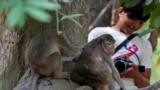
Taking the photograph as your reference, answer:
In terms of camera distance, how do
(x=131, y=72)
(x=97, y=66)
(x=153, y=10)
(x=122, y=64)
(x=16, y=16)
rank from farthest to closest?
(x=131, y=72), (x=122, y=64), (x=97, y=66), (x=153, y=10), (x=16, y=16)

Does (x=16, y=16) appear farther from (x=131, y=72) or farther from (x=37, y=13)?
(x=131, y=72)

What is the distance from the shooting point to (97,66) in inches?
116

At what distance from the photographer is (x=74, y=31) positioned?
9.84ft

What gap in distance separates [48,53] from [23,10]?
239cm

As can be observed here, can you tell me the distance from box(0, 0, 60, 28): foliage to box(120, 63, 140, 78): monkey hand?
106 inches

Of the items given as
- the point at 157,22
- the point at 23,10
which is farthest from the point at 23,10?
the point at 157,22

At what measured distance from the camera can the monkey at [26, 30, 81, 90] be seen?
288cm

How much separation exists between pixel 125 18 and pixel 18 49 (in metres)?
1.05

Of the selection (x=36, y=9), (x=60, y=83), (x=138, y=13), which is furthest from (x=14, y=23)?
(x=138, y=13)

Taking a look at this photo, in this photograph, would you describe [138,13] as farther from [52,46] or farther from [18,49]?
[18,49]

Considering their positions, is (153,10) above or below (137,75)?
above

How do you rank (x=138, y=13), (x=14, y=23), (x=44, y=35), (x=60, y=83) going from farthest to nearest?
(x=138, y=13), (x=44, y=35), (x=60, y=83), (x=14, y=23)

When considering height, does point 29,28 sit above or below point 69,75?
above

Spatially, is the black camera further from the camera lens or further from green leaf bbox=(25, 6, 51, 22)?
green leaf bbox=(25, 6, 51, 22)
